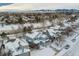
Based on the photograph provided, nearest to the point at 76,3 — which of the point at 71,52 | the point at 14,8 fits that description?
the point at 71,52

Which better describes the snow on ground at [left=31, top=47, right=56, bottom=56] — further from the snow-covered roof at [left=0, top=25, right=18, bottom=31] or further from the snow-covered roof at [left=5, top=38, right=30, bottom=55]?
the snow-covered roof at [left=0, top=25, right=18, bottom=31]

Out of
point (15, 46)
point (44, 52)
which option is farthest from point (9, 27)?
point (44, 52)

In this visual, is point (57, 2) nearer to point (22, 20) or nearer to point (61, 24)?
point (61, 24)

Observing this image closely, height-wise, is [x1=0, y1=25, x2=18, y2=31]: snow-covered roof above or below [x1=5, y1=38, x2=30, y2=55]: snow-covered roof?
above

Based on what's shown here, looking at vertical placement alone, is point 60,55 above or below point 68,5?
below

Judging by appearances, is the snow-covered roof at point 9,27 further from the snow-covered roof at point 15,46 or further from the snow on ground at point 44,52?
the snow on ground at point 44,52

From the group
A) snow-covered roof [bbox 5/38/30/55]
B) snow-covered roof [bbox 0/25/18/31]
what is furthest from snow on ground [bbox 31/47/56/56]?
snow-covered roof [bbox 0/25/18/31]

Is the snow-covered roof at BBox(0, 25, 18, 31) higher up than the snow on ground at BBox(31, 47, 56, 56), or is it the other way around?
the snow-covered roof at BBox(0, 25, 18, 31)

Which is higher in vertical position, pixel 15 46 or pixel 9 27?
pixel 9 27

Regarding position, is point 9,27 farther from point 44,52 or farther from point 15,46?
point 44,52

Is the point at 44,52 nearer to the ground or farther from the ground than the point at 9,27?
nearer to the ground

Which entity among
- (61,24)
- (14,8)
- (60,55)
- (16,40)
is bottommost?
(60,55)
